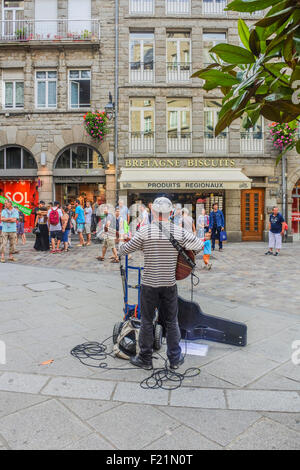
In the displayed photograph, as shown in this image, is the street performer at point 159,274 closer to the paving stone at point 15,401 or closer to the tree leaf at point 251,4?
the paving stone at point 15,401

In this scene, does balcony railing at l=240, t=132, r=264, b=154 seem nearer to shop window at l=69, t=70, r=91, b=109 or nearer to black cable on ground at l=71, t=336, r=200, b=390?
shop window at l=69, t=70, r=91, b=109

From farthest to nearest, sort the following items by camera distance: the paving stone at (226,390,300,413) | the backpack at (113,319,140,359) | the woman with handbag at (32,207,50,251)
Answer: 1. the woman with handbag at (32,207,50,251)
2. the backpack at (113,319,140,359)
3. the paving stone at (226,390,300,413)

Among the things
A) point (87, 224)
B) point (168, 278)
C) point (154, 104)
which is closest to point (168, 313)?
point (168, 278)

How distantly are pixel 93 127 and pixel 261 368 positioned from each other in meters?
14.7

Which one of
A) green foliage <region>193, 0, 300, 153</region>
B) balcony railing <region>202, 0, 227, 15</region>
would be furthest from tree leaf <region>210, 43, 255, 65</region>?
balcony railing <region>202, 0, 227, 15</region>

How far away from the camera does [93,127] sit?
53.4ft

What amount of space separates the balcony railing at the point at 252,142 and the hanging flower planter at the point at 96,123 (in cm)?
676

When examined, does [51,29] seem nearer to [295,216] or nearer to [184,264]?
[295,216]

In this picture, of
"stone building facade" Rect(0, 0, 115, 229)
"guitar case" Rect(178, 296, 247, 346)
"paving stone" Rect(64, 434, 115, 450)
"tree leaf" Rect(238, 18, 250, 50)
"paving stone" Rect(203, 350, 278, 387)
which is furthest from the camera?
"stone building facade" Rect(0, 0, 115, 229)

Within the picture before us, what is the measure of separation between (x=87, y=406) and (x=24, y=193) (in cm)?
1607

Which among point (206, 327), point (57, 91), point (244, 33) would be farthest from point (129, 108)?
point (244, 33)

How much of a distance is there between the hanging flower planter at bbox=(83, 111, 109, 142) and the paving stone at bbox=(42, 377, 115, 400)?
47.4ft

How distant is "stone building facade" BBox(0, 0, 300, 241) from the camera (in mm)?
16922
